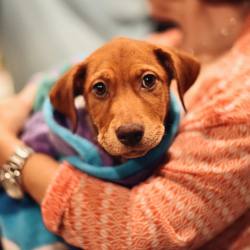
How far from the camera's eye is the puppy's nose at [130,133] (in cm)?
82

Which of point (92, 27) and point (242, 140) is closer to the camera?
point (242, 140)

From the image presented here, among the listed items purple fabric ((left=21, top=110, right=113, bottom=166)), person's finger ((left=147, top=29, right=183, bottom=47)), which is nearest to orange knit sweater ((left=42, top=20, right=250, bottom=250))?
purple fabric ((left=21, top=110, right=113, bottom=166))

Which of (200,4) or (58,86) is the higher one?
(58,86)

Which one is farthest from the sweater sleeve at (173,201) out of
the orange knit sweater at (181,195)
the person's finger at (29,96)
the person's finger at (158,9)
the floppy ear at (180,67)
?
the person's finger at (158,9)

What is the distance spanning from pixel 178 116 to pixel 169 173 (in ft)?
0.46

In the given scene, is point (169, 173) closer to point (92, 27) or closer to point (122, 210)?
point (122, 210)

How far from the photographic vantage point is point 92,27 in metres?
1.72

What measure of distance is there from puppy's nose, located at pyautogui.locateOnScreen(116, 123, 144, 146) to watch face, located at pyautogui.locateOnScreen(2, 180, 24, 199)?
13.9 inches

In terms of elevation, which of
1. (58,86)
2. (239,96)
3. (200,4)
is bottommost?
(200,4)

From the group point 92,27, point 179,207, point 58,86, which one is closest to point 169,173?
point 179,207

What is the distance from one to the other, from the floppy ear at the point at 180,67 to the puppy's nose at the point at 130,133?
0.16 m

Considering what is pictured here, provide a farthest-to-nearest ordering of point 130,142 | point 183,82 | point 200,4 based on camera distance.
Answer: point 200,4 → point 183,82 → point 130,142

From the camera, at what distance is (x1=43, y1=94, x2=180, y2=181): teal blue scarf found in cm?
94

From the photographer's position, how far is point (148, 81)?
0.92 metres
